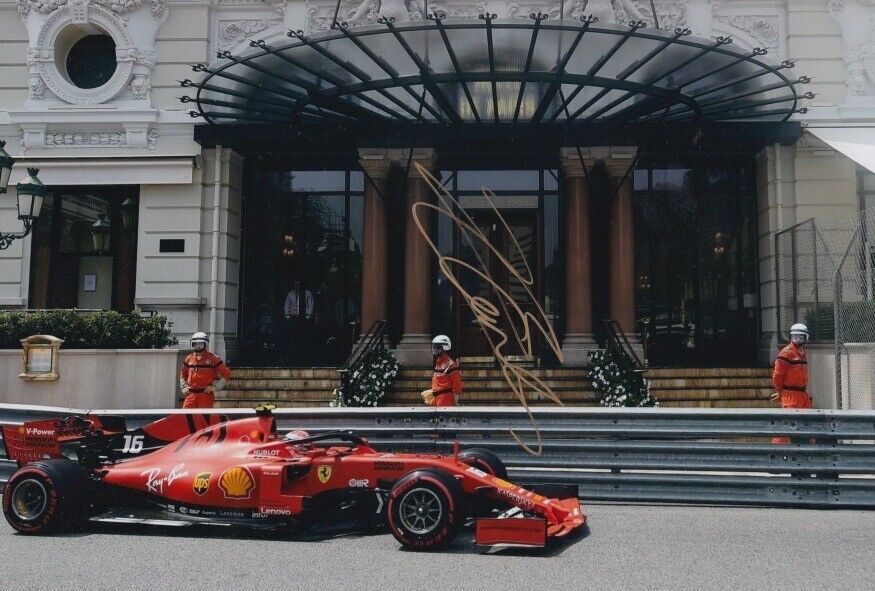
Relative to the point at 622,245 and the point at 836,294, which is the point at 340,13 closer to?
the point at 622,245

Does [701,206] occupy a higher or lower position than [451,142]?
lower

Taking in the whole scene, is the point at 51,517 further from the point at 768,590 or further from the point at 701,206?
the point at 701,206

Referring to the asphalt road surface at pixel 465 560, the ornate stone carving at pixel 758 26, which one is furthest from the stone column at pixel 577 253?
the asphalt road surface at pixel 465 560

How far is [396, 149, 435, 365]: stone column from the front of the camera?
1545cm

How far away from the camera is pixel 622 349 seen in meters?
13.8

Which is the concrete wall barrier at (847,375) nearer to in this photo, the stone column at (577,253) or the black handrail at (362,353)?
the stone column at (577,253)

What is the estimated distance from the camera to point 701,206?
17000 mm

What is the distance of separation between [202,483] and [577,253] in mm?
11137

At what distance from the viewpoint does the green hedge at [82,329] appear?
43.7ft

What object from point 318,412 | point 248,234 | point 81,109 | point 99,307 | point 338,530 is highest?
point 81,109

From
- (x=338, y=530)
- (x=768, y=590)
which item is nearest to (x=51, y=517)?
(x=338, y=530)

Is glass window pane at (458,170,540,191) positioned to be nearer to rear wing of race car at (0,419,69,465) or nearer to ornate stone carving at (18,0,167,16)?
ornate stone carving at (18,0,167,16)

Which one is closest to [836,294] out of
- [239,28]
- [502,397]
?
[502,397]

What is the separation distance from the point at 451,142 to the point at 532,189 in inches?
94.0
